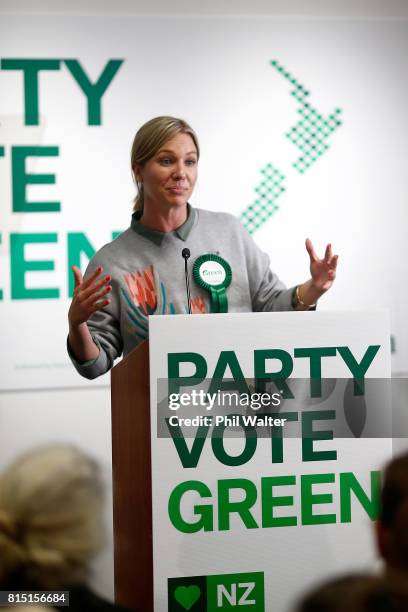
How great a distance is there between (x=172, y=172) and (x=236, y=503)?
1330 mm

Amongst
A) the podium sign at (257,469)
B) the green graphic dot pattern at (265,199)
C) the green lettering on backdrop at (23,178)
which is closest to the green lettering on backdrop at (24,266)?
the green lettering on backdrop at (23,178)

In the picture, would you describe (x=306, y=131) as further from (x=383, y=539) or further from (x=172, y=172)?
(x=383, y=539)

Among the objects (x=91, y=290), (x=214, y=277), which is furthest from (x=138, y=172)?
(x=91, y=290)

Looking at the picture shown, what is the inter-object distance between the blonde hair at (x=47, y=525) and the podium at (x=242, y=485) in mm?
734

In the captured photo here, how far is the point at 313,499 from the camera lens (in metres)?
2.12

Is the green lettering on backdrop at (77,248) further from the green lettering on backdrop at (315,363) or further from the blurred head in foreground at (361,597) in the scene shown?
the blurred head in foreground at (361,597)

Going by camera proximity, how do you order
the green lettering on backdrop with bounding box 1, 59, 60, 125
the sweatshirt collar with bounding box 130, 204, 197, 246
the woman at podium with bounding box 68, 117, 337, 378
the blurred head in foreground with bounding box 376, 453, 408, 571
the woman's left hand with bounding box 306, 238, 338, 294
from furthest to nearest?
the green lettering on backdrop with bounding box 1, 59, 60, 125, the sweatshirt collar with bounding box 130, 204, 197, 246, the woman at podium with bounding box 68, 117, 337, 378, the woman's left hand with bounding box 306, 238, 338, 294, the blurred head in foreground with bounding box 376, 453, 408, 571

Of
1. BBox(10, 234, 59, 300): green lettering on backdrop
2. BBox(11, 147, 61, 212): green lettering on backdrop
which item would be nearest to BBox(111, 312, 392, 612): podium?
BBox(10, 234, 59, 300): green lettering on backdrop

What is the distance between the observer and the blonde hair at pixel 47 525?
124 cm

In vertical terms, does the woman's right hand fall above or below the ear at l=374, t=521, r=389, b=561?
above

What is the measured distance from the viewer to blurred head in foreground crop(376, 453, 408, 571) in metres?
0.93

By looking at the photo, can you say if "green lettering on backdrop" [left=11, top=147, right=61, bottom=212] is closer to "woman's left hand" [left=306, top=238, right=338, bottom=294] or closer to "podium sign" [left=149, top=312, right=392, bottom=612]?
"woman's left hand" [left=306, top=238, right=338, bottom=294]

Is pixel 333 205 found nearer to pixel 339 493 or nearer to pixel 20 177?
pixel 20 177

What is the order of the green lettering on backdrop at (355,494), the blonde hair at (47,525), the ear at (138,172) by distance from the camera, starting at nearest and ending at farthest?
the blonde hair at (47,525)
the green lettering on backdrop at (355,494)
the ear at (138,172)
